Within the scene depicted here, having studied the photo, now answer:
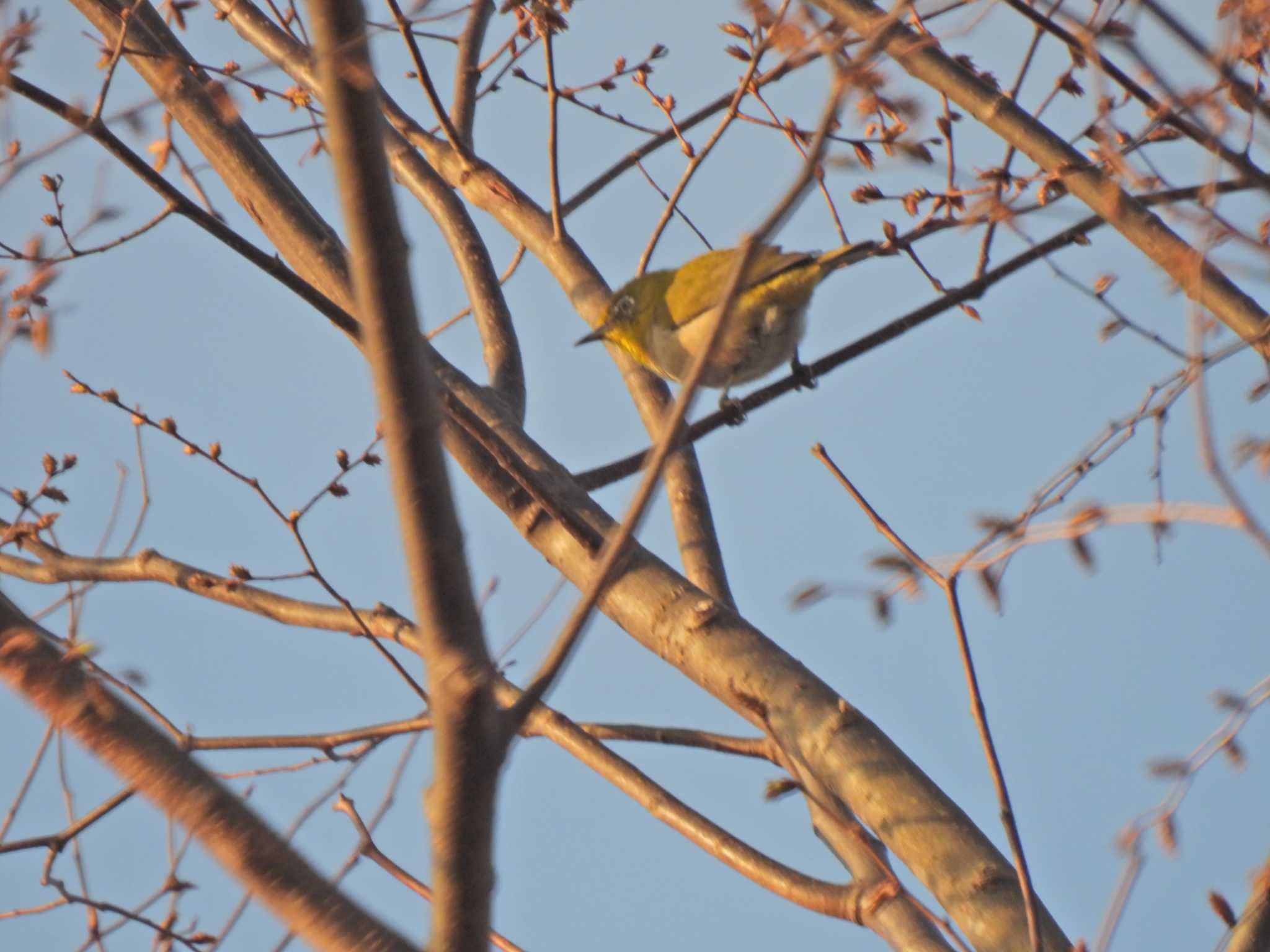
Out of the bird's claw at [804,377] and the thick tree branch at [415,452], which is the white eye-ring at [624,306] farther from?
the thick tree branch at [415,452]

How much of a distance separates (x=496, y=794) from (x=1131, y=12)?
2316 mm

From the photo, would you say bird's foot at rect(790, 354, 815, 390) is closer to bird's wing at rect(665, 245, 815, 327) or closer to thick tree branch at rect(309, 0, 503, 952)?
bird's wing at rect(665, 245, 815, 327)

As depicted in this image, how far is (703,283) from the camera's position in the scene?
580 centimetres

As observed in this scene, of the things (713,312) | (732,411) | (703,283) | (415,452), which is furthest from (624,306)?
(415,452)

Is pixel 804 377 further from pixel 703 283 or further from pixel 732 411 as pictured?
pixel 703 283

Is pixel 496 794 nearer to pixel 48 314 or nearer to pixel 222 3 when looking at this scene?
pixel 48 314

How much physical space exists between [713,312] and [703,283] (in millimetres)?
1079

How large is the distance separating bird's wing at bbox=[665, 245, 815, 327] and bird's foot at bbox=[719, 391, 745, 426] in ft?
1.52

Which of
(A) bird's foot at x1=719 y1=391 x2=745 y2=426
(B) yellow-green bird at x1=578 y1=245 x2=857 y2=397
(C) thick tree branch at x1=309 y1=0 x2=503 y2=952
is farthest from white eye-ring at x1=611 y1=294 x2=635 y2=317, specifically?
(C) thick tree branch at x1=309 y1=0 x2=503 y2=952

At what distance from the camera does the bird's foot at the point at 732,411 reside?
3.94 meters

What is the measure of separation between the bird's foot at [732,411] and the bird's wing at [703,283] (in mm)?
463

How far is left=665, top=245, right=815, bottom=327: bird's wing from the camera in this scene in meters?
5.24

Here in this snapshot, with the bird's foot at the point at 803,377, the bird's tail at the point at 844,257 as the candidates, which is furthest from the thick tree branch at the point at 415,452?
the bird's tail at the point at 844,257

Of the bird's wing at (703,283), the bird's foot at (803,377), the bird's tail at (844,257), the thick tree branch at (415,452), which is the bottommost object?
the thick tree branch at (415,452)
